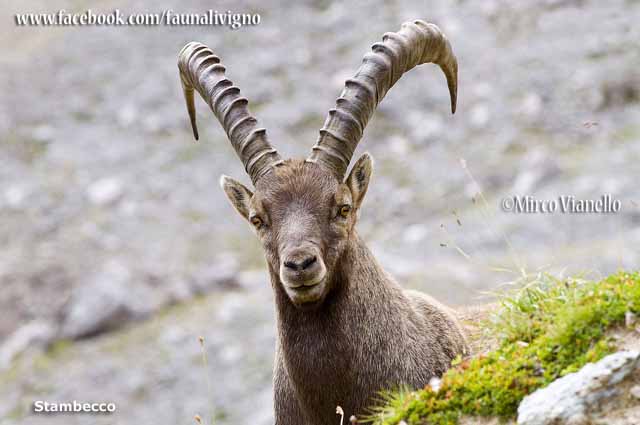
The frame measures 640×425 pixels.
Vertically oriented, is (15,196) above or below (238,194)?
above

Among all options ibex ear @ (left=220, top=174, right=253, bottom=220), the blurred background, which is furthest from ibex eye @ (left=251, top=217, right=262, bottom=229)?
the blurred background

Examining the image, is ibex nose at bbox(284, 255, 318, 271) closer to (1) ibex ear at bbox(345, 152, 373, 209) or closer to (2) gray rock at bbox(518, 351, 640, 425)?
(1) ibex ear at bbox(345, 152, 373, 209)

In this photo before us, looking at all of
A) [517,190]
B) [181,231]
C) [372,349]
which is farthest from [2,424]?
[372,349]

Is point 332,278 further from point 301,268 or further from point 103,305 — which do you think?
point 103,305

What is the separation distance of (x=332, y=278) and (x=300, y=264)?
694 millimetres

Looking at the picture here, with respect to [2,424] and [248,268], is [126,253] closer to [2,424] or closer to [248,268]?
[248,268]

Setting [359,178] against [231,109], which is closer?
[359,178]

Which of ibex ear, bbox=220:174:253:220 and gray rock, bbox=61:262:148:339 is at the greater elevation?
gray rock, bbox=61:262:148:339

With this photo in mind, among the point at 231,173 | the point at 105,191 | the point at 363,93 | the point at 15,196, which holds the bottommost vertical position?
the point at 363,93

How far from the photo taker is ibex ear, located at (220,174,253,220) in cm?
930

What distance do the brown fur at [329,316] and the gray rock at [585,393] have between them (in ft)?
8.75

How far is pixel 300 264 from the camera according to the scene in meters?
7.81

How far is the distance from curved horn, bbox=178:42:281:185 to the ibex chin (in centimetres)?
1

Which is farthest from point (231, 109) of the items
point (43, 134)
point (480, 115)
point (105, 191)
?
point (43, 134)
